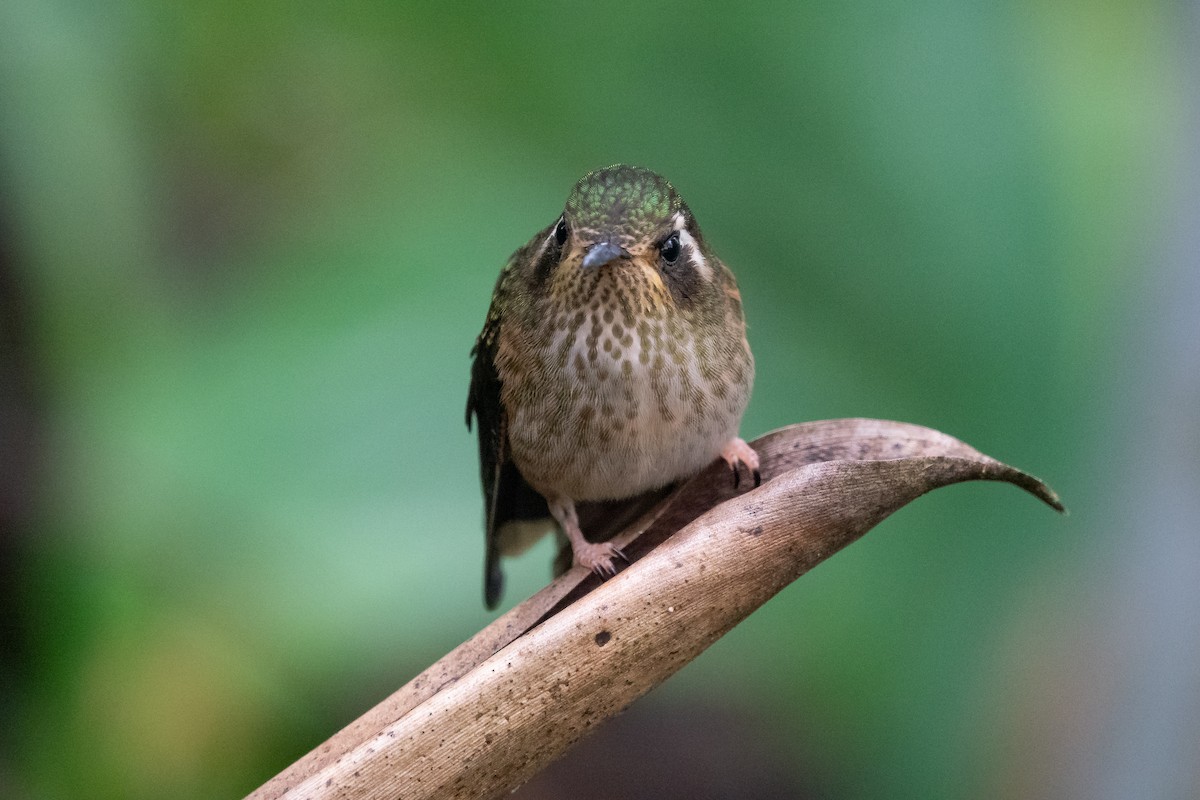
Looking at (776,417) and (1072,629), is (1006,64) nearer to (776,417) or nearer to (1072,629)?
(776,417)

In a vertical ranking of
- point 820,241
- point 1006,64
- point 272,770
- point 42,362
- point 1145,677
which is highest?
point 1006,64

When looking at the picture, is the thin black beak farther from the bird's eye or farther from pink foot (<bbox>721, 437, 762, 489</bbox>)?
pink foot (<bbox>721, 437, 762, 489</bbox>)

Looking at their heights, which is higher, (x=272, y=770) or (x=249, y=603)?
(x=249, y=603)

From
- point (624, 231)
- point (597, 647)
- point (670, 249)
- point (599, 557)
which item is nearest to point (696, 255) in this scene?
point (670, 249)

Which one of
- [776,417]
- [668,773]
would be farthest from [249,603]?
[776,417]

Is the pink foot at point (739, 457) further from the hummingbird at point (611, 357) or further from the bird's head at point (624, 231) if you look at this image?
the bird's head at point (624, 231)

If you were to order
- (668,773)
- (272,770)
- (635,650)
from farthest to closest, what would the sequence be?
(668,773)
(272,770)
(635,650)

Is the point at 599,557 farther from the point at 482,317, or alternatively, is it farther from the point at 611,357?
the point at 482,317
